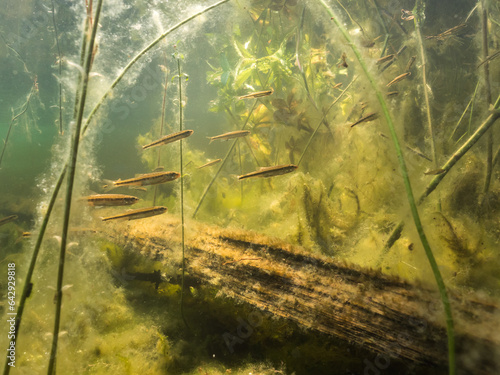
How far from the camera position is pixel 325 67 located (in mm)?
7066

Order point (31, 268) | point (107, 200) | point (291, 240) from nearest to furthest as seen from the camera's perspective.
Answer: point (31, 268) < point (107, 200) < point (291, 240)

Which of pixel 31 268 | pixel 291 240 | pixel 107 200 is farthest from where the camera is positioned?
pixel 291 240

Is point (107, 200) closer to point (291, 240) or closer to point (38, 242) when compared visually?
point (38, 242)

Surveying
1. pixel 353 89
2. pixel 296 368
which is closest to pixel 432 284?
pixel 296 368

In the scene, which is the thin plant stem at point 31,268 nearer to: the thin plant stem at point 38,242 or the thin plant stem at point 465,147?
the thin plant stem at point 38,242

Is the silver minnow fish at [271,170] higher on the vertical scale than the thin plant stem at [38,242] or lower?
higher

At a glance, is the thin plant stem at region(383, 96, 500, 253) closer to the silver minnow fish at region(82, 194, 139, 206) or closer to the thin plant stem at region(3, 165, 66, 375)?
the thin plant stem at region(3, 165, 66, 375)

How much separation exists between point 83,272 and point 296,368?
11.3ft

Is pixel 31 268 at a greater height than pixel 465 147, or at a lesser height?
lesser

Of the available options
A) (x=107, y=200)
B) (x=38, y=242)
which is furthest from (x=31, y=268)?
(x=107, y=200)

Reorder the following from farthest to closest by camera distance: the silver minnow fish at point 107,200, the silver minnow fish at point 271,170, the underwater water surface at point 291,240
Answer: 1. the silver minnow fish at point 271,170
2. the silver minnow fish at point 107,200
3. the underwater water surface at point 291,240

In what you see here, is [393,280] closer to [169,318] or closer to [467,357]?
[467,357]

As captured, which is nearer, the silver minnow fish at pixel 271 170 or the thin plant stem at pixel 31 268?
the thin plant stem at pixel 31 268

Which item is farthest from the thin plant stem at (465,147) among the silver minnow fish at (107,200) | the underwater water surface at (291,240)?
the silver minnow fish at (107,200)
